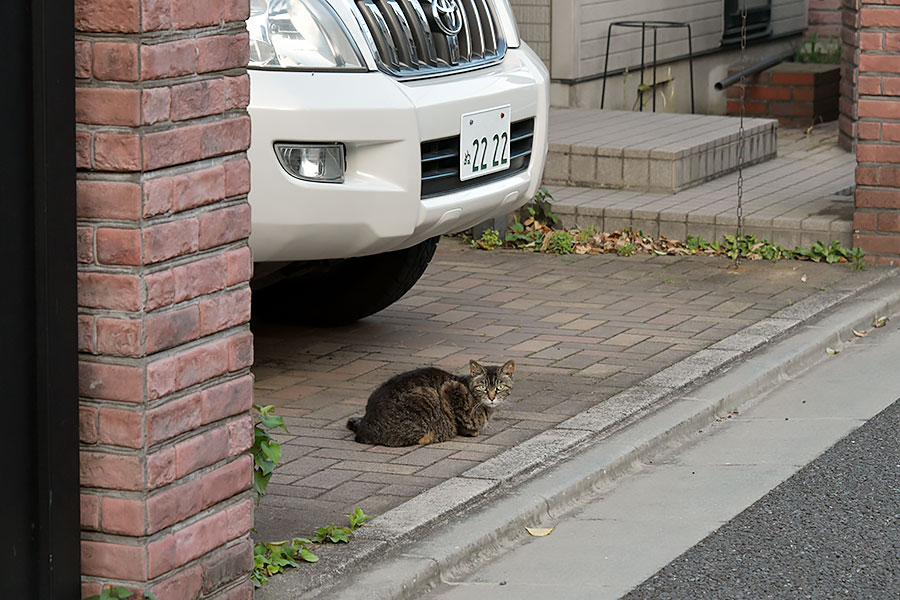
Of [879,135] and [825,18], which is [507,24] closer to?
[879,135]

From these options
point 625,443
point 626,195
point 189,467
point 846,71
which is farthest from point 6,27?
point 846,71

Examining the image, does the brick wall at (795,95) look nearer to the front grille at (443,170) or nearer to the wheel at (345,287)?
the wheel at (345,287)

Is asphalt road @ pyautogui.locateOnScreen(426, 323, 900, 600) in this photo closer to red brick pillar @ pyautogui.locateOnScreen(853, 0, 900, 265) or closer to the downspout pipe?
red brick pillar @ pyautogui.locateOnScreen(853, 0, 900, 265)

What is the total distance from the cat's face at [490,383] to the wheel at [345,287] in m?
1.35

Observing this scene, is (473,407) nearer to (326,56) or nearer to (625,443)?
(625,443)

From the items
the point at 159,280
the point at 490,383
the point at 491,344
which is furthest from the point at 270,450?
the point at 491,344

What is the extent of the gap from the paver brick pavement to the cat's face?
0.43 feet

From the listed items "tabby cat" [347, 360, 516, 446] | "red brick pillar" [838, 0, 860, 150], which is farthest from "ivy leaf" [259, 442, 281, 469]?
"red brick pillar" [838, 0, 860, 150]

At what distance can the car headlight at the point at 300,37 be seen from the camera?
534cm

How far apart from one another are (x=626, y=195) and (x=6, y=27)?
678cm

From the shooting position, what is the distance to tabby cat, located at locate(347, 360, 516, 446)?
5184mm

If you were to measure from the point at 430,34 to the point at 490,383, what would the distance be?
4.52ft

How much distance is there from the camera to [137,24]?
319 centimetres

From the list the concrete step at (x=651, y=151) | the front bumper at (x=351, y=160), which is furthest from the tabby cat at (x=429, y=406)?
the concrete step at (x=651, y=151)
